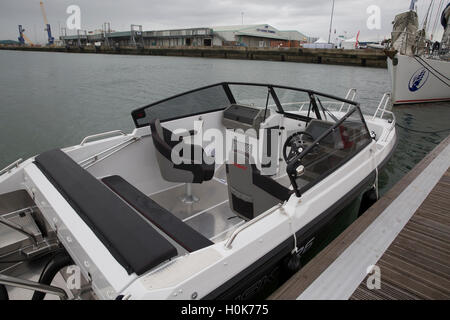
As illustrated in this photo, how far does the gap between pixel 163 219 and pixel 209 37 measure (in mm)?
64455

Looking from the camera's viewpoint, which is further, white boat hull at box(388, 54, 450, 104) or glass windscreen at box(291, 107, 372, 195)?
white boat hull at box(388, 54, 450, 104)

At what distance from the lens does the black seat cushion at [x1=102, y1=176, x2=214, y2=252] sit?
197cm

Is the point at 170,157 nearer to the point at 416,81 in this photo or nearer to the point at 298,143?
the point at 298,143

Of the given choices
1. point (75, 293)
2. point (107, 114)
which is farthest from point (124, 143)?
point (107, 114)

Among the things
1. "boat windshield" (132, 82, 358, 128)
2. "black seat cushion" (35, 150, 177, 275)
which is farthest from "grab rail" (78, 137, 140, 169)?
"black seat cushion" (35, 150, 177, 275)

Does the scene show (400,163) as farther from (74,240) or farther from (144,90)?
(144,90)

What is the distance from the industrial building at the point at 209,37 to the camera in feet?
203

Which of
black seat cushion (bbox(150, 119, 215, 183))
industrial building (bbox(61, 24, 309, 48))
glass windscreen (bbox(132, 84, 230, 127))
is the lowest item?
black seat cushion (bbox(150, 119, 215, 183))

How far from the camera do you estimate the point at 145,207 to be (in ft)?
7.85

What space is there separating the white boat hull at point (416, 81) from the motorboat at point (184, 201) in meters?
11.7

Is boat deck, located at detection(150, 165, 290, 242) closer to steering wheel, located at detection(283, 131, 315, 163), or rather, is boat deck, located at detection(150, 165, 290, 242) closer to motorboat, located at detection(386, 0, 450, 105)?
steering wheel, located at detection(283, 131, 315, 163)

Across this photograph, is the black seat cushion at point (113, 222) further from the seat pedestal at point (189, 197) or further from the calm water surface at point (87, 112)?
the calm water surface at point (87, 112)

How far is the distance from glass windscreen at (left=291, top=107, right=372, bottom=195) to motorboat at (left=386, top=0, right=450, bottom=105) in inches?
496

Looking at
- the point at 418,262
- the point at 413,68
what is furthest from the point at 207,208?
the point at 413,68
